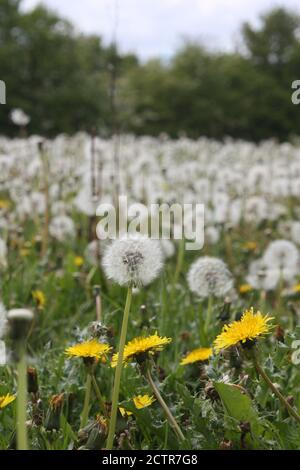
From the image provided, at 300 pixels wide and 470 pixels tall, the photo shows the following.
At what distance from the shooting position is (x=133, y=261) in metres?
1.49

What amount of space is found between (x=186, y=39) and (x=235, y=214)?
1148 inches

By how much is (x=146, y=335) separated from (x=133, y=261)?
47 centimetres

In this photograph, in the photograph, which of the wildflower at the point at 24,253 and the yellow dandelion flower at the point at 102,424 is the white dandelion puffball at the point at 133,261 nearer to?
the yellow dandelion flower at the point at 102,424

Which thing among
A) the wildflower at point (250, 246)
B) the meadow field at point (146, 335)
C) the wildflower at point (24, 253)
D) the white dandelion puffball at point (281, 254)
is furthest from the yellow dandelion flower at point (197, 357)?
the wildflower at point (250, 246)

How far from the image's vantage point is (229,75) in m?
30.3

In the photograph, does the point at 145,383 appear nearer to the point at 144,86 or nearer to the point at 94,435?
the point at 94,435

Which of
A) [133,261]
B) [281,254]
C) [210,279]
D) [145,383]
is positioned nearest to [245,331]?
[133,261]

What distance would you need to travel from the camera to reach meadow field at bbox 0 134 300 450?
144 cm

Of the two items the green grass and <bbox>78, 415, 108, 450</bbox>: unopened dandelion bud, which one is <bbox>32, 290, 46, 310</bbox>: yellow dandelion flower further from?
<bbox>78, 415, 108, 450</bbox>: unopened dandelion bud

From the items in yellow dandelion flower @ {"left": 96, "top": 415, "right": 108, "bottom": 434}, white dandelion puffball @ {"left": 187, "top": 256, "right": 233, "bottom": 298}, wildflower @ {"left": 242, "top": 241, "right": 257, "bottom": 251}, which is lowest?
yellow dandelion flower @ {"left": 96, "top": 415, "right": 108, "bottom": 434}

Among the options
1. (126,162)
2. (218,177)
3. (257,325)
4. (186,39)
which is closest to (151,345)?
(257,325)

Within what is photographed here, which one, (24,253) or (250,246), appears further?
(250,246)

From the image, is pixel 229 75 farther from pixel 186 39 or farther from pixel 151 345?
pixel 151 345

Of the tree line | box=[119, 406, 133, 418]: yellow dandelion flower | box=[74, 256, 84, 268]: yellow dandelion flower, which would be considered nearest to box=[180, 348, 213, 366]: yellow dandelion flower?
box=[119, 406, 133, 418]: yellow dandelion flower
